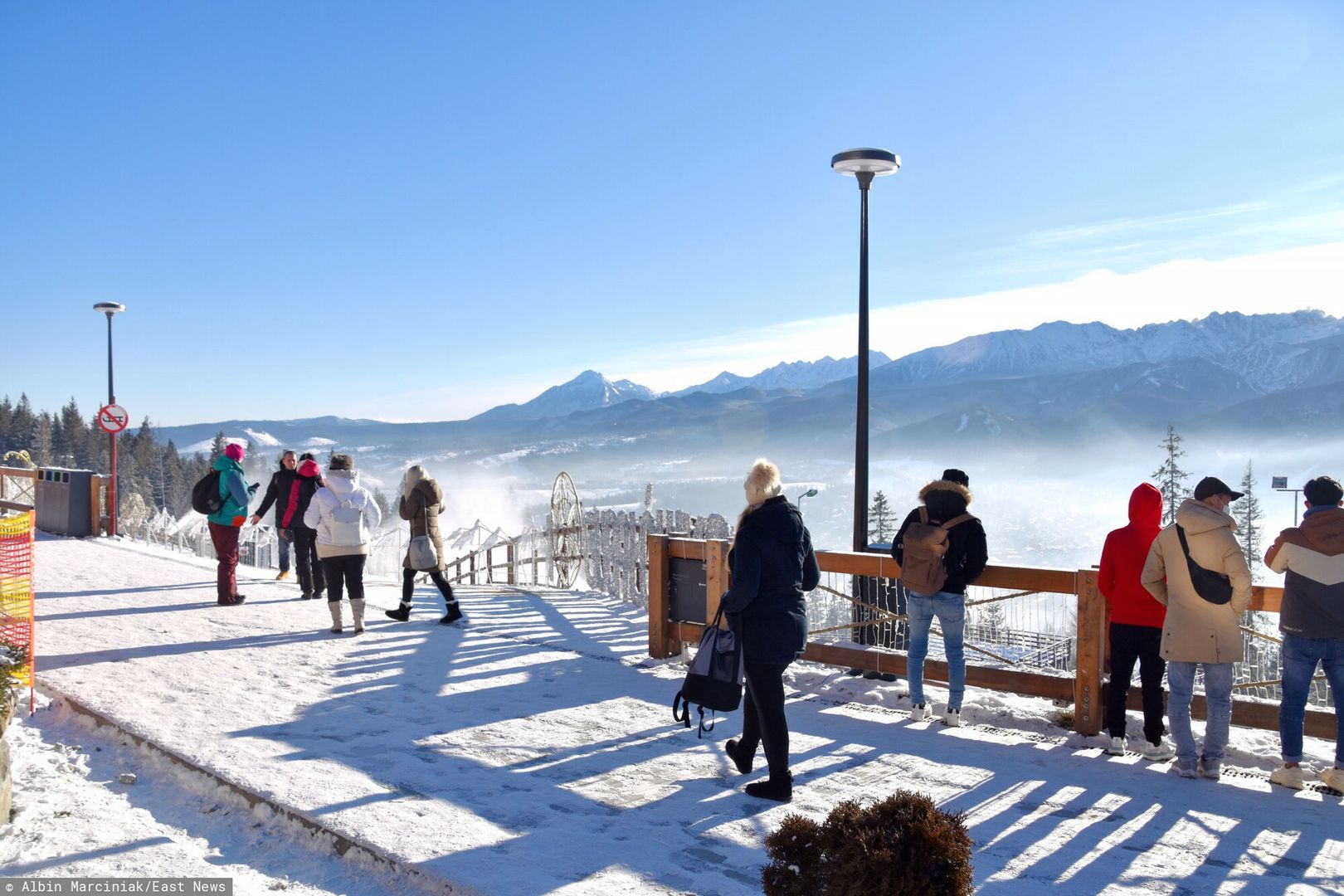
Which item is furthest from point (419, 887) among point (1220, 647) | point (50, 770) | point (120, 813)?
point (1220, 647)

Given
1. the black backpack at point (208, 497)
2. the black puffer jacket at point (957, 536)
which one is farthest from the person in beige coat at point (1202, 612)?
the black backpack at point (208, 497)

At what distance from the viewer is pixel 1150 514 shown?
256 inches

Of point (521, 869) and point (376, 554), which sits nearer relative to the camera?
point (521, 869)

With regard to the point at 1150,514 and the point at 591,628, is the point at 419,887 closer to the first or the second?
the point at 1150,514

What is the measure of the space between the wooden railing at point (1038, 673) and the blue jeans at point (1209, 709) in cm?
59

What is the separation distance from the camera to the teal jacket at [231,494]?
11391 millimetres

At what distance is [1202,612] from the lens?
5914mm

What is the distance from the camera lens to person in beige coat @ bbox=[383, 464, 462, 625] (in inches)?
414

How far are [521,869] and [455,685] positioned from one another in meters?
3.96

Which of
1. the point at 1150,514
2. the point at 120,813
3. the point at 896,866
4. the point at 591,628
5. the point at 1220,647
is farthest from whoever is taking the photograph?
the point at 591,628

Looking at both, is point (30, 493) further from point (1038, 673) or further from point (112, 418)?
point (1038, 673)

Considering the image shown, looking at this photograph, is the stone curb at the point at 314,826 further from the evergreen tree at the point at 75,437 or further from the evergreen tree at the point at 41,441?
the evergreen tree at the point at 75,437

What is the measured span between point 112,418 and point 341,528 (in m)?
13.9

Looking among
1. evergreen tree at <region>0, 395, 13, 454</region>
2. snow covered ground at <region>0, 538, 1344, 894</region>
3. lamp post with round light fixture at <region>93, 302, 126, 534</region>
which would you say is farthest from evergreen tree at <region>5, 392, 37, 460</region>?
snow covered ground at <region>0, 538, 1344, 894</region>
